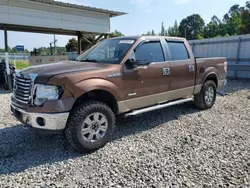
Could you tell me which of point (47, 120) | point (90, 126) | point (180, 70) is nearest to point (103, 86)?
point (90, 126)

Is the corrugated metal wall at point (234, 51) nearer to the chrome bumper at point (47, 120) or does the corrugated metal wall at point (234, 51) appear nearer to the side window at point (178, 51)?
the side window at point (178, 51)

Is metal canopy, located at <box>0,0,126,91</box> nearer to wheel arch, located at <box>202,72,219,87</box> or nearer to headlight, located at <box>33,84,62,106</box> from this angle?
headlight, located at <box>33,84,62,106</box>

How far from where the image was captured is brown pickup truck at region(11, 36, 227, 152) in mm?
3174

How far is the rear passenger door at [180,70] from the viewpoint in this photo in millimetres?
4766

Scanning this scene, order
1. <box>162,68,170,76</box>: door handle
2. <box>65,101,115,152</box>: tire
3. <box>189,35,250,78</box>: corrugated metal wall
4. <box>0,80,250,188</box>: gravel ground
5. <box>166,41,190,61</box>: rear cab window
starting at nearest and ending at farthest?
<box>0,80,250,188</box>: gravel ground, <box>65,101,115,152</box>: tire, <box>162,68,170,76</box>: door handle, <box>166,41,190,61</box>: rear cab window, <box>189,35,250,78</box>: corrugated metal wall

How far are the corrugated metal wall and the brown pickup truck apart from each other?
713cm

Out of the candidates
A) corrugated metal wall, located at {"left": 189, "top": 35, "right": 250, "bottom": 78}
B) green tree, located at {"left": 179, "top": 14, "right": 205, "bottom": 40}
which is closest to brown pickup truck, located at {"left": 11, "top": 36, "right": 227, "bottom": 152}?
corrugated metal wall, located at {"left": 189, "top": 35, "right": 250, "bottom": 78}

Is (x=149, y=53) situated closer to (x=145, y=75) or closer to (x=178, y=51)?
(x=145, y=75)

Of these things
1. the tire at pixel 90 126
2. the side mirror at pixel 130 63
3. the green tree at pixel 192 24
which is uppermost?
the green tree at pixel 192 24

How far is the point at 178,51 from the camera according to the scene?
508cm

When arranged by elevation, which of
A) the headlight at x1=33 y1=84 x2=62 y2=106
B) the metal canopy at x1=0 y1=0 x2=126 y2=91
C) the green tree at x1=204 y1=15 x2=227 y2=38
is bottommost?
the headlight at x1=33 y1=84 x2=62 y2=106

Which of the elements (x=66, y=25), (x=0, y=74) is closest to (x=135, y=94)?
(x=66, y=25)

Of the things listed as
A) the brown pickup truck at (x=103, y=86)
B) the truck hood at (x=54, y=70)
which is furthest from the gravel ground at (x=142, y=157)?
the truck hood at (x=54, y=70)

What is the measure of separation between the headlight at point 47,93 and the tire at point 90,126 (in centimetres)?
40
